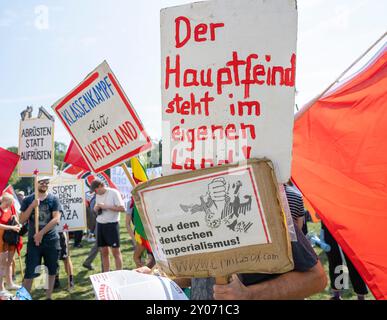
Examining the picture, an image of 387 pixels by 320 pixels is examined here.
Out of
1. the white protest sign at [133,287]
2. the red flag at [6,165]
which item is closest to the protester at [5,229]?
the red flag at [6,165]

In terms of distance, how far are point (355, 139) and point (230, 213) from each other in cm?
167

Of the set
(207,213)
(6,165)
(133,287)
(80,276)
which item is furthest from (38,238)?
(207,213)

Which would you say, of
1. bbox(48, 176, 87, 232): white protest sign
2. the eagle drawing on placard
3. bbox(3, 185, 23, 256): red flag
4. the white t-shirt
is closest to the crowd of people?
the white t-shirt

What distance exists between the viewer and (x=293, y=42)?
4.98 feet

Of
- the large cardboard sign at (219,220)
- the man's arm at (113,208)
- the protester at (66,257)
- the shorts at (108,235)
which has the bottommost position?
the protester at (66,257)

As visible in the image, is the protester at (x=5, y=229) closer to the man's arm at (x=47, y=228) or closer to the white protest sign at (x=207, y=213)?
the man's arm at (x=47, y=228)

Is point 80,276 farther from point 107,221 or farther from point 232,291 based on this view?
point 232,291

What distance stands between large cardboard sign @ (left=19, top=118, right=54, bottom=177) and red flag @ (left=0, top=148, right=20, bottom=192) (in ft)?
1.98

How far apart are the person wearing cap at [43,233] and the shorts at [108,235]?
3.46 feet

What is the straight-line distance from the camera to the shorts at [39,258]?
5.07 metres

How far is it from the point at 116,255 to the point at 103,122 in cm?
411

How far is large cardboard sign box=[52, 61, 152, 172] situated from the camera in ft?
8.92

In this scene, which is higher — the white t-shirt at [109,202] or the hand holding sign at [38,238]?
the white t-shirt at [109,202]

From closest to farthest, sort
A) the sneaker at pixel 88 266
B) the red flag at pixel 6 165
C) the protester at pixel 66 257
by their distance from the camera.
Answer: the red flag at pixel 6 165 → the protester at pixel 66 257 → the sneaker at pixel 88 266
